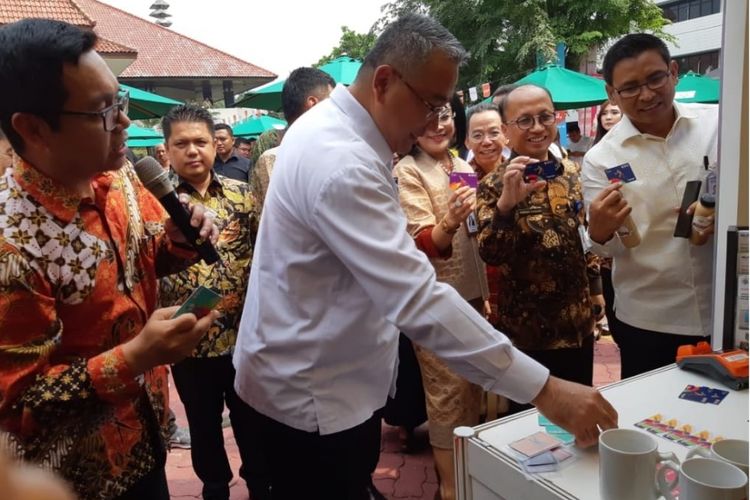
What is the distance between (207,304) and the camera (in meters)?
1.28

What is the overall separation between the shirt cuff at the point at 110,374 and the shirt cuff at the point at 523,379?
80cm

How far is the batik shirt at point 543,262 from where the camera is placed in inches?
86.7

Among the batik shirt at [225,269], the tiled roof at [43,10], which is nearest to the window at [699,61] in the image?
the tiled roof at [43,10]

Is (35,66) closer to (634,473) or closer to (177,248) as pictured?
(177,248)

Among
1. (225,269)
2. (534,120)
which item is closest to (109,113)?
(225,269)

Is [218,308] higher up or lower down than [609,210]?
lower down

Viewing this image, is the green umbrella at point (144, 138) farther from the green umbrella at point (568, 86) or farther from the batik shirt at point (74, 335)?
the batik shirt at point (74, 335)

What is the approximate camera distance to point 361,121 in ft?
4.76

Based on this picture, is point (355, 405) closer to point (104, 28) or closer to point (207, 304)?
point (207, 304)

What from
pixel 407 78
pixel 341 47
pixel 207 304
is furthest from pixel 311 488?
pixel 341 47

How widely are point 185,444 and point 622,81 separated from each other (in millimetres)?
2984

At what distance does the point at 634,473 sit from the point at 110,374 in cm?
103

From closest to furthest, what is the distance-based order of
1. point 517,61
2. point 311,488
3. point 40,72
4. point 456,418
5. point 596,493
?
point 596,493, point 40,72, point 311,488, point 456,418, point 517,61

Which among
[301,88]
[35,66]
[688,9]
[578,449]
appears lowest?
[578,449]
